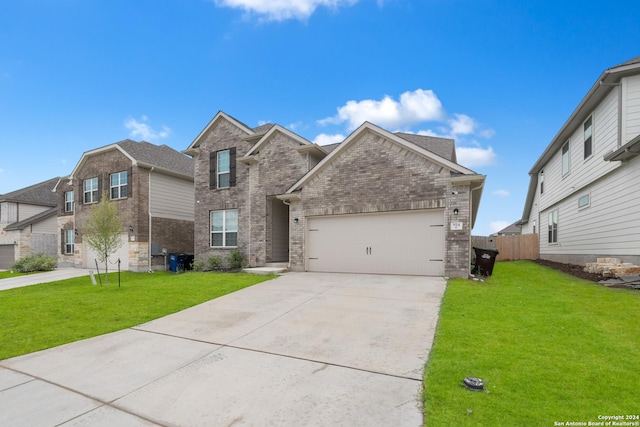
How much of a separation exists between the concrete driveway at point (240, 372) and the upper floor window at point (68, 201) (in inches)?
789

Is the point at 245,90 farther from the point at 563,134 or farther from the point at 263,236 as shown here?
the point at 563,134

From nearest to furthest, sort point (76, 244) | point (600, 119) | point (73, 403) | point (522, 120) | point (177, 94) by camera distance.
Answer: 1. point (73, 403)
2. point (600, 119)
3. point (522, 120)
4. point (177, 94)
5. point (76, 244)

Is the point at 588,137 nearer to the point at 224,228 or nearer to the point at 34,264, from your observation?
the point at 224,228

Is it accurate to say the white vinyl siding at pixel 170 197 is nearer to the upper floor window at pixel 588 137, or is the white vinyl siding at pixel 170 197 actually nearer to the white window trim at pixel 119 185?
the white window trim at pixel 119 185

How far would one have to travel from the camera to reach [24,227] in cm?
2264

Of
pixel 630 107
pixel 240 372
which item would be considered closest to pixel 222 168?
pixel 240 372

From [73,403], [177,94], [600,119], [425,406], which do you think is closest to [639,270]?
[600,119]

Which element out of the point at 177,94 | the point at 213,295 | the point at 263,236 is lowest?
the point at 213,295

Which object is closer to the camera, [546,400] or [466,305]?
[546,400]

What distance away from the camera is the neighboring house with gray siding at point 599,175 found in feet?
32.6

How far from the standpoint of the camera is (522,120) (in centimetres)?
1448

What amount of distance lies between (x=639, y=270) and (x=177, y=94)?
817 inches

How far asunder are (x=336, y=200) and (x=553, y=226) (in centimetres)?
1327

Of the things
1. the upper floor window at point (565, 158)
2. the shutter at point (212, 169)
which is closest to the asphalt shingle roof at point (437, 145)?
the upper floor window at point (565, 158)
